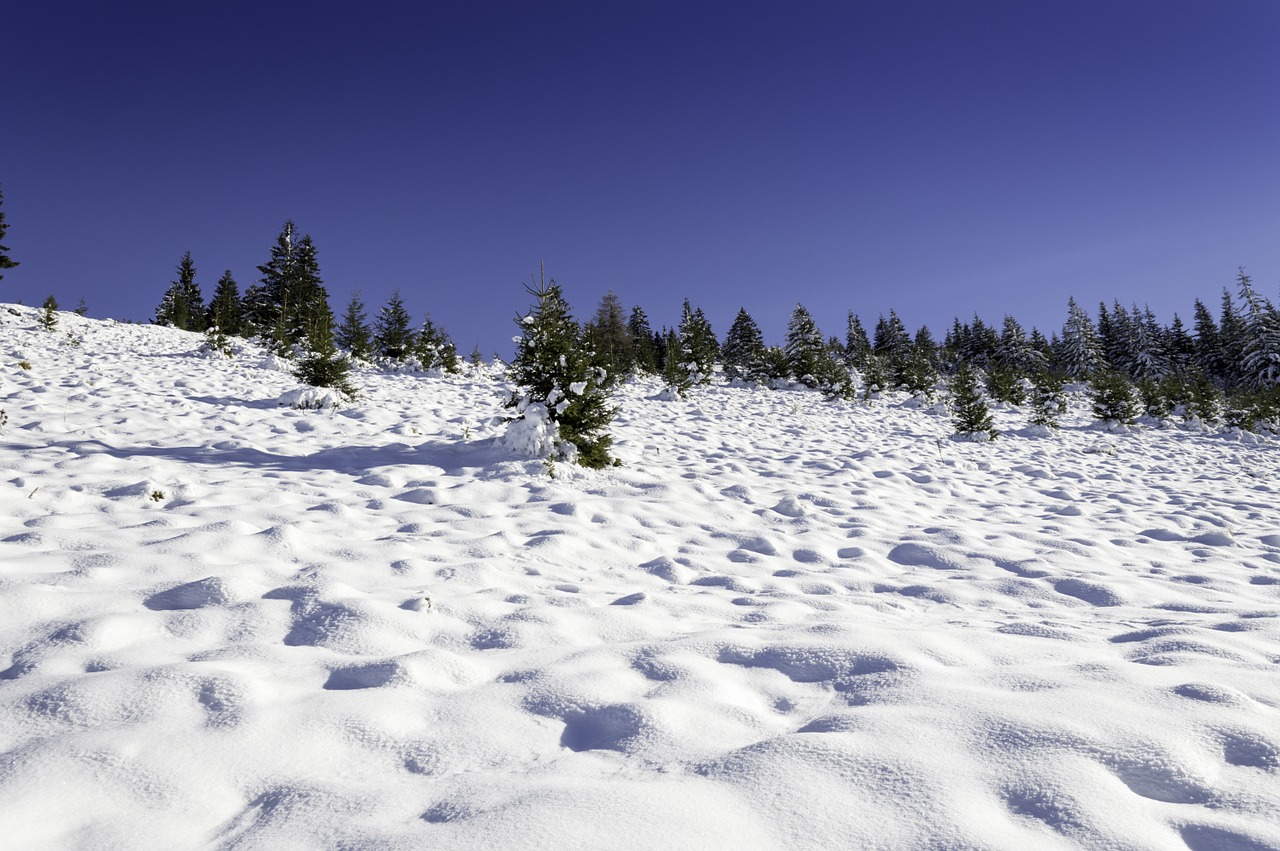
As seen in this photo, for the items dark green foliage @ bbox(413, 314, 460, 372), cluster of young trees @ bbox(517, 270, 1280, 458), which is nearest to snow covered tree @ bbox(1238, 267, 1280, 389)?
cluster of young trees @ bbox(517, 270, 1280, 458)

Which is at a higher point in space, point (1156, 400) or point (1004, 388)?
point (1004, 388)

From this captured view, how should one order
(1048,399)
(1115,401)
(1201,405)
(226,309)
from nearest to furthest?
(1115,401) < (1048,399) < (1201,405) < (226,309)

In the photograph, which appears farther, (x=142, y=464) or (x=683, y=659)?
(x=142, y=464)

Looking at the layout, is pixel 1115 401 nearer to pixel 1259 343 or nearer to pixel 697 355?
pixel 697 355

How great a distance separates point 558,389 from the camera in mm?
7875

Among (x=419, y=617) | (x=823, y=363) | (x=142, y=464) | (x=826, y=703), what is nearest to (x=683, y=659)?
(x=826, y=703)

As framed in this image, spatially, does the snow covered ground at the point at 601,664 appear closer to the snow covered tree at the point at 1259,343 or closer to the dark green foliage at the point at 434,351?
the dark green foliage at the point at 434,351

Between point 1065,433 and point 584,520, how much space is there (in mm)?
16878

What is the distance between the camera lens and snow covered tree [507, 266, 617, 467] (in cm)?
765

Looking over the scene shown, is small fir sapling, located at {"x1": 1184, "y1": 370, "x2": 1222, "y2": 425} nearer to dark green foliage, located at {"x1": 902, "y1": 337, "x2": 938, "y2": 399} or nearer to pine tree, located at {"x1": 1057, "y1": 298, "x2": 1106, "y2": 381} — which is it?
dark green foliage, located at {"x1": 902, "y1": 337, "x2": 938, "y2": 399}

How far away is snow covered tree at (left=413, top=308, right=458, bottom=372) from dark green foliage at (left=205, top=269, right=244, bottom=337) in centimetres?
1556

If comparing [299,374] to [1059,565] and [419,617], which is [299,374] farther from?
[1059,565]

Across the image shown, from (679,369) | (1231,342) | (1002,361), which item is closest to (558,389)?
(679,369)

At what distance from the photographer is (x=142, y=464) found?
6078 mm
